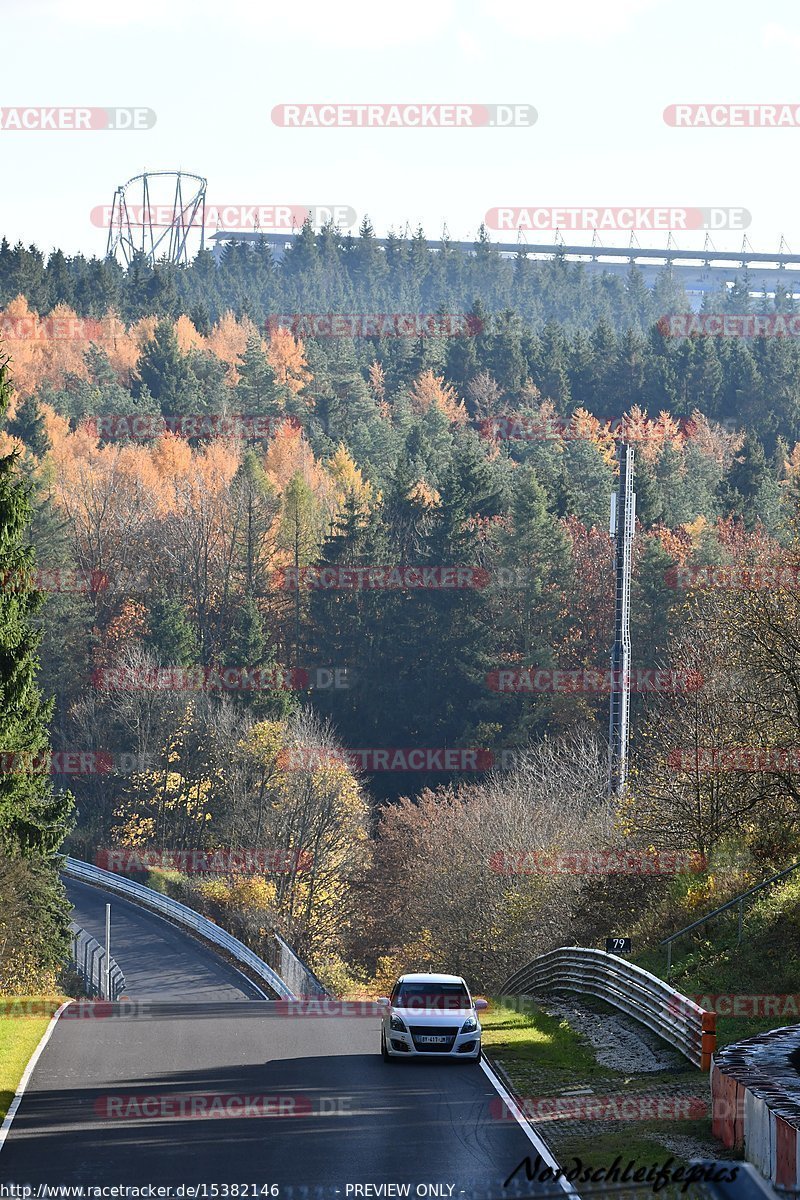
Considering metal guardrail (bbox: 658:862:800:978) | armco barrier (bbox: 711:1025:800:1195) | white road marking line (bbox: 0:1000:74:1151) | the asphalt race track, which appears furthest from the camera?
metal guardrail (bbox: 658:862:800:978)

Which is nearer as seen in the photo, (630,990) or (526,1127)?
(526,1127)

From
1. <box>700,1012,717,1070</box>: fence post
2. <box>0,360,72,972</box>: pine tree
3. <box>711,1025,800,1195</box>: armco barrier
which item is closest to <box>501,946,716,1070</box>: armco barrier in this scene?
<box>700,1012,717,1070</box>: fence post

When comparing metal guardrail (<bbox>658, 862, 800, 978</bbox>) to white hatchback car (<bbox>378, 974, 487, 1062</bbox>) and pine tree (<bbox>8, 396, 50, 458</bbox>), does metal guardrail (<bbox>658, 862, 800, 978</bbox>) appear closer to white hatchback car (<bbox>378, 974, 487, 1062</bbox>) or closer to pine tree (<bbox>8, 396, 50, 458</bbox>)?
white hatchback car (<bbox>378, 974, 487, 1062</bbox>)

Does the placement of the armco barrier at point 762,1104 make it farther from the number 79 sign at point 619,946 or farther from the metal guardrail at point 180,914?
the metal guardrail at point 180,914

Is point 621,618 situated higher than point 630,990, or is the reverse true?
point 621,618

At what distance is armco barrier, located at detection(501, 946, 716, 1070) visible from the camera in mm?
19375

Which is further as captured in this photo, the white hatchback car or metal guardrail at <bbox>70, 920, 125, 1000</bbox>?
metal guardrail at <bbox>70, 920, 125, 1000</bbox>

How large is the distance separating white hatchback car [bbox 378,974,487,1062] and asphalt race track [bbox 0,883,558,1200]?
27cm

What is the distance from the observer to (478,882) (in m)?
52.2

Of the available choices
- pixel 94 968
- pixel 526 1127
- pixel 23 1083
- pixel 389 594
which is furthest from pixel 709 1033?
pixel 389 594

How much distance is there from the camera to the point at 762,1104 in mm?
12875

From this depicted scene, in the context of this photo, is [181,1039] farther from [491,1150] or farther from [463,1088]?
[491,1150]

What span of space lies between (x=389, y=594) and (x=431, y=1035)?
207 feet

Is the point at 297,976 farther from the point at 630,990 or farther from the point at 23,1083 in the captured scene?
the point at 23,1083
